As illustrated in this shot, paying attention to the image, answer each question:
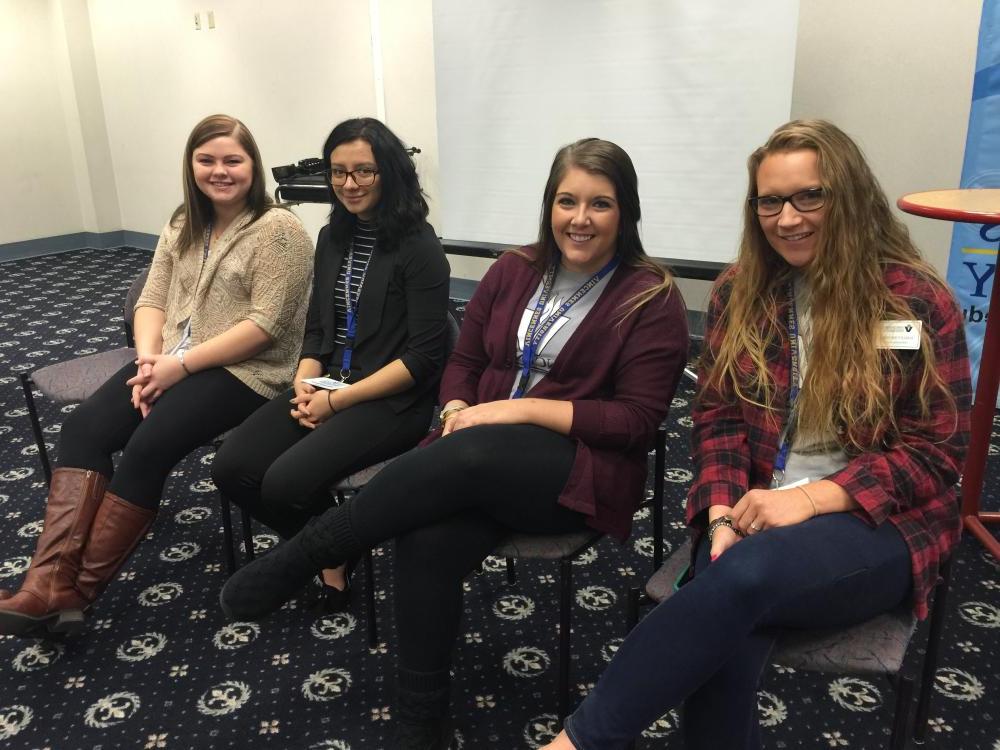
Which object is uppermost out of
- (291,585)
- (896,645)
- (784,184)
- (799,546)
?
(784,184)

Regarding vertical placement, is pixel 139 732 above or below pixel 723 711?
below

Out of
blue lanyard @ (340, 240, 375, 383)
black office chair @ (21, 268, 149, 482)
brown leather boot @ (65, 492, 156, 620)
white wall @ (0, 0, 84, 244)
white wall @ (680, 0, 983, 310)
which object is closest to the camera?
brown leather boot @ (65, 492, 156, 620)

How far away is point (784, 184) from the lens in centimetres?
135

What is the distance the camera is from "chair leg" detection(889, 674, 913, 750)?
3.76 feet

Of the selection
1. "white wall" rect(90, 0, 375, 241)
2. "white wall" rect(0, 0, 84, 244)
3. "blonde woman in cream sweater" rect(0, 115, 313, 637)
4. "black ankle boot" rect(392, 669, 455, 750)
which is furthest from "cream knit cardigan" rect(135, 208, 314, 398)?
"white wall" rect(0, 0, 84, 244)

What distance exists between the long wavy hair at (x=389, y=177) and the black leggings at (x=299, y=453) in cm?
42

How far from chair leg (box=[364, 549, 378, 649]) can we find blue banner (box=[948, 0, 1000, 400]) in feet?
6.77

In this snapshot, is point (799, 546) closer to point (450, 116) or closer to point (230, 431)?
point (230, 431)

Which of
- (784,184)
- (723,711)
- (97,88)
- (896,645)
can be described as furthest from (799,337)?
(97,88)

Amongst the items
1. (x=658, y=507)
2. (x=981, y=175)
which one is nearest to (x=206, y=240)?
(x=658, y=507)

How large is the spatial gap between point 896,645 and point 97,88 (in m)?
7.12

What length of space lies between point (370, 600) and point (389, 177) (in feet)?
3.17

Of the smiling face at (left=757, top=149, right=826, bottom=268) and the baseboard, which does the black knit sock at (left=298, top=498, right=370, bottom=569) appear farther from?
the baseboard

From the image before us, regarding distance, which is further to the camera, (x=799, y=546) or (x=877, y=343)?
(x=877, y=343)
